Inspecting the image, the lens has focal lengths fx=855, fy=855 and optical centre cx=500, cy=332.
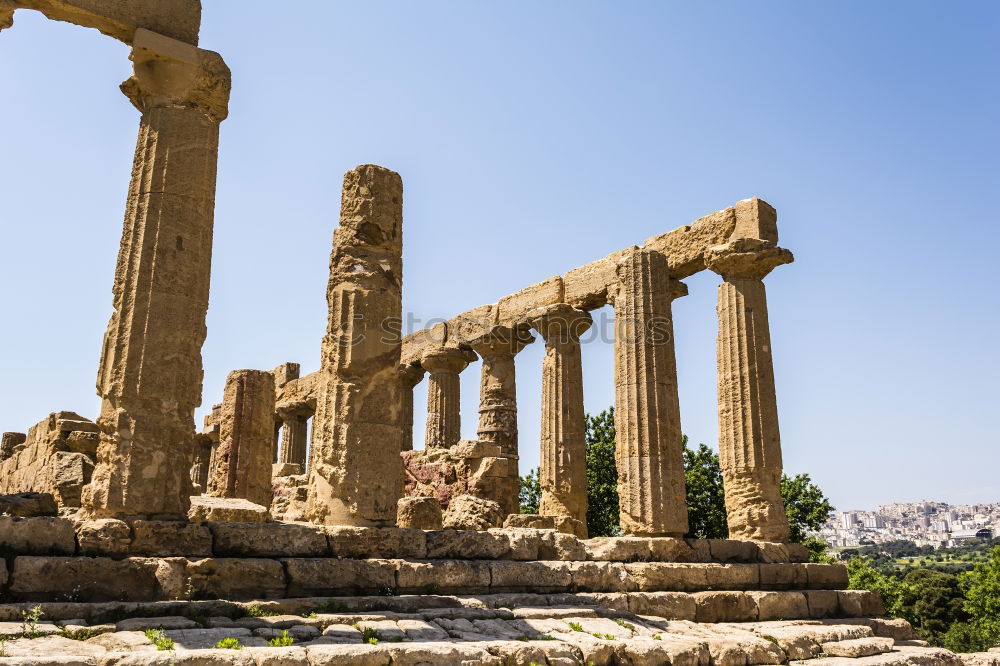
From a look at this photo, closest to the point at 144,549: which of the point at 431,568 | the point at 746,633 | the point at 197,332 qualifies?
the point at 197,332

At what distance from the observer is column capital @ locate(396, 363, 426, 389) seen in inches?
987

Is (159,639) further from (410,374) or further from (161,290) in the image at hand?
(410,374)

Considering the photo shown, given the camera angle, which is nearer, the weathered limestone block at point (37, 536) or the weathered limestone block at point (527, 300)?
the weathered limestone block at point (37, 536)

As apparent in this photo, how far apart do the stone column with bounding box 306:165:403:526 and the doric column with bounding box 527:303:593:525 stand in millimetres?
7127

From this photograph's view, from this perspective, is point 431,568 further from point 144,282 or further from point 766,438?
point 766,438

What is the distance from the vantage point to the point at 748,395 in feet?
57.1

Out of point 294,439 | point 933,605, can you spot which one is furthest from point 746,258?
point 933,605

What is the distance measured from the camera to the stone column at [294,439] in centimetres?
2827

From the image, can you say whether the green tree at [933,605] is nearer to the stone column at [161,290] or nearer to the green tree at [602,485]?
the green tree at [602,485]

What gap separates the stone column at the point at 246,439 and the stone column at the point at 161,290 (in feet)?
23.2

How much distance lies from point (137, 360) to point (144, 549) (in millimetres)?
2179

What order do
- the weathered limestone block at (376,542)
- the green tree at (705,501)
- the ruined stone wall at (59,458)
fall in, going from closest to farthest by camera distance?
the weathered limestone block at (376,542), the ruined stone wall at (59,458), the green tree at (705,501)

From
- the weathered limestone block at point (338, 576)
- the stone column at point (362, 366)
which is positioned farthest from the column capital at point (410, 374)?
the weathered limestone block at point (338, 576)

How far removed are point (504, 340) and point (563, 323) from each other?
2.48m
